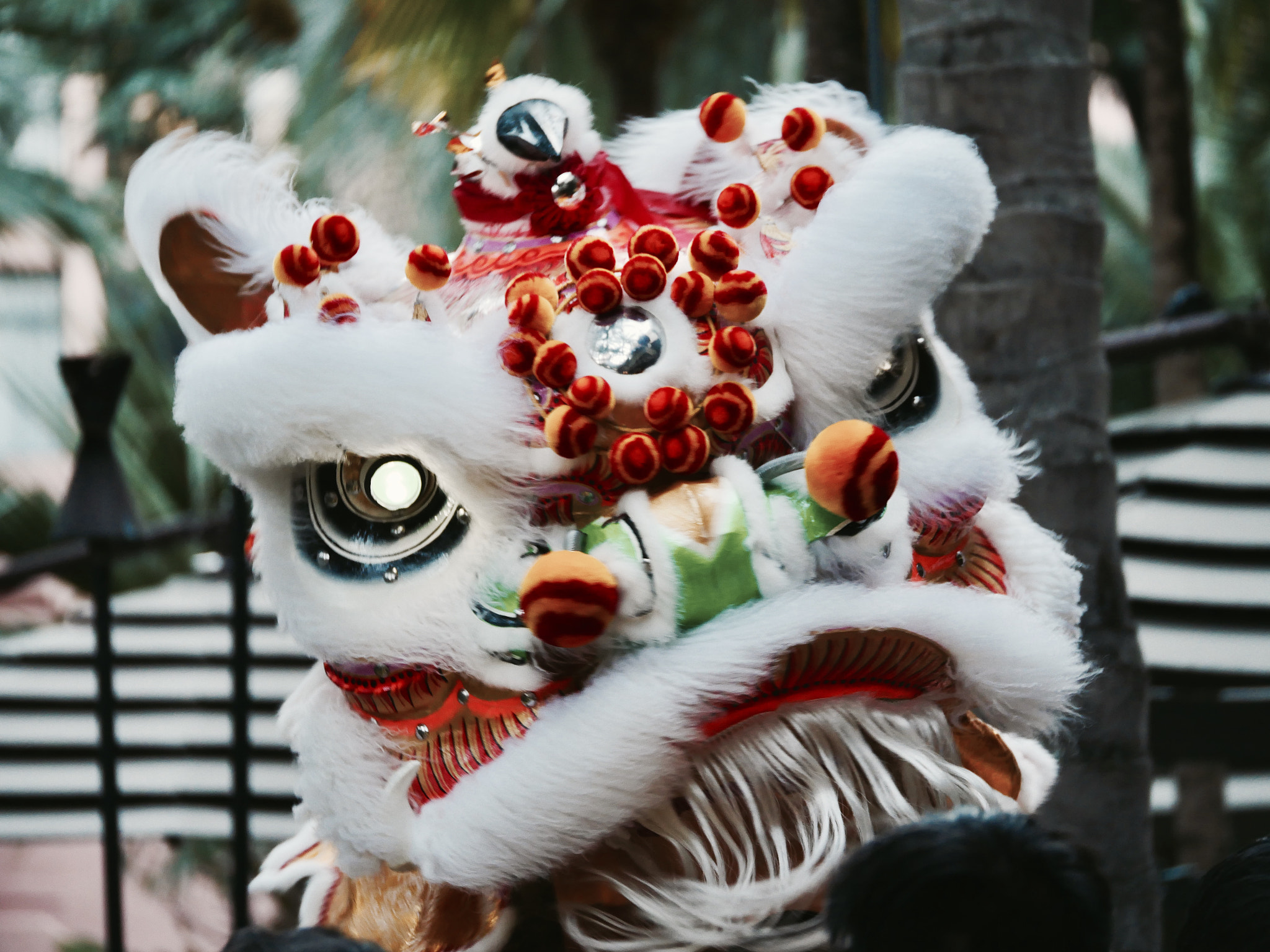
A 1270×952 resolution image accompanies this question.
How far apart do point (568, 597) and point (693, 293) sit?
0.89 ft

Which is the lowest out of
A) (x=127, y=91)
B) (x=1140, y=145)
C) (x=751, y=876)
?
(x=751, y=876)

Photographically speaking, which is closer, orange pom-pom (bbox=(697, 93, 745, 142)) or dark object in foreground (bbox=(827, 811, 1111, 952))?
dark object in foreground (bbox=(827, 811, 1111, 952))

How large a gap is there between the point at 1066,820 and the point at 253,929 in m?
1.04

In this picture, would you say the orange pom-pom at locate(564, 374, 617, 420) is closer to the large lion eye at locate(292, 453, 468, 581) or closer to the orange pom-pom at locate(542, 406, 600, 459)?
the orange pom-pom at locate(542, 406, 600, 459)

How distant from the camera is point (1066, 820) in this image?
1.59 metres

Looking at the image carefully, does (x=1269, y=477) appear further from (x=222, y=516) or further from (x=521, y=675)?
(x=222, y=516)

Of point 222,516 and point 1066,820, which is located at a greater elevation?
point 222,516

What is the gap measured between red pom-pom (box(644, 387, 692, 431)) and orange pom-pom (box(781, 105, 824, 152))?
0.92 feet

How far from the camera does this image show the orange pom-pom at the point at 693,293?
104cm

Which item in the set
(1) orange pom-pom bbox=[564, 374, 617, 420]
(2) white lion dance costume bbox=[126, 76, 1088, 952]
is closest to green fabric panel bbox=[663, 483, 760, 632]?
(2) white lion dance costume bbox=[126, 76, 1088, 952]

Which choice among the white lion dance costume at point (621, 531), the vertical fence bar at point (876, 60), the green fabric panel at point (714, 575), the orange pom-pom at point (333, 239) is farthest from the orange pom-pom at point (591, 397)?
the vertical fence bar at point (876, 60)

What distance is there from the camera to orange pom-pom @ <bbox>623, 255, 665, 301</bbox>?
1031 millimetres

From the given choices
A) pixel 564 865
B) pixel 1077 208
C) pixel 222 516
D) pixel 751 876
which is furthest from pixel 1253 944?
pixel 222 516

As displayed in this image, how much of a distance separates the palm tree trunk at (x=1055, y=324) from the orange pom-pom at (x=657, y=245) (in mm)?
663
